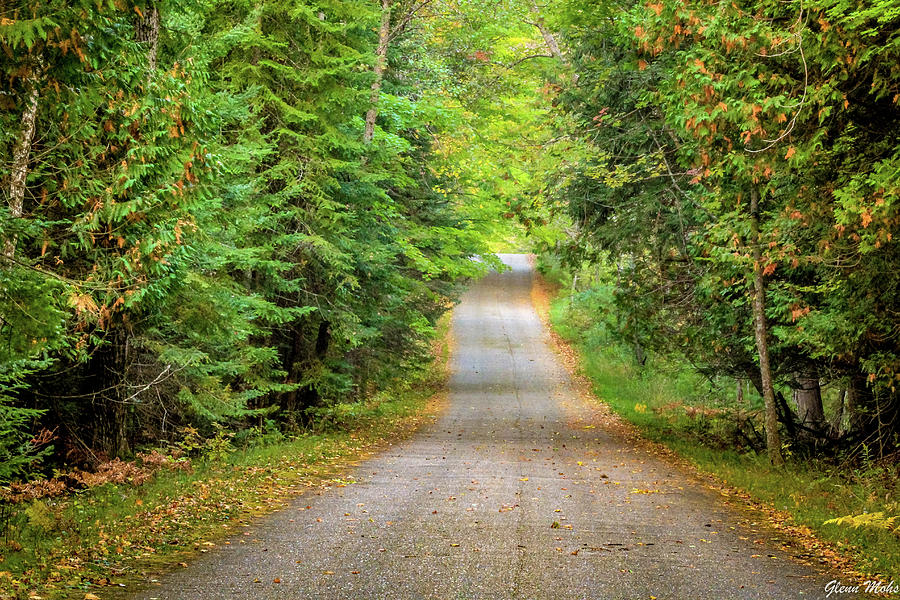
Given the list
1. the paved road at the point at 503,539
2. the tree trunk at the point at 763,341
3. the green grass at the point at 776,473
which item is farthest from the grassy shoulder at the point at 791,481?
the paved road at the point at 503,539

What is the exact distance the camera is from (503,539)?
309 inches

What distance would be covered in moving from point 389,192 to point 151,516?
14481 mm

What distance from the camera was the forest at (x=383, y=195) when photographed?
693 cm

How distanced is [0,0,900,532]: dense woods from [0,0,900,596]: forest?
5cm

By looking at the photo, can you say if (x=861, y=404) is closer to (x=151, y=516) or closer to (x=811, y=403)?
(x=811, y=403)

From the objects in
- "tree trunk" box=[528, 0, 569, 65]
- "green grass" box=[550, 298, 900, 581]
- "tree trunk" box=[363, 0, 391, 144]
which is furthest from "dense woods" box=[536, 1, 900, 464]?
"tree trunk" box=[363, 0, 391, 144]

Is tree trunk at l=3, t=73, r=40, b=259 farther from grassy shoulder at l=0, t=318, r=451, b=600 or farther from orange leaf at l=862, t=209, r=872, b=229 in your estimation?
orange leaf at l=862, t=209, r=872, b=229

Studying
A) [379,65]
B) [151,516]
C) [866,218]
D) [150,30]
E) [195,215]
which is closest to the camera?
[866,218]

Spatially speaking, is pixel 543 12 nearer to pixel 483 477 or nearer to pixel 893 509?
pixel 483 477

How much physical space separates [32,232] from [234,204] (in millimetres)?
5721

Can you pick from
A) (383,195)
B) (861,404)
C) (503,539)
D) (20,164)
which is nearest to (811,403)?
(861,404)

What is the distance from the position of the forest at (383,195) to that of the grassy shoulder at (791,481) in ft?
2.06

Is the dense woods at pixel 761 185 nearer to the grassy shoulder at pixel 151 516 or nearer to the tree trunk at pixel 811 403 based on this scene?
the tree trunk at pixel 811 403

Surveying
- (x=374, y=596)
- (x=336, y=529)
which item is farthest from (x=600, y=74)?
(x=374, y=596)
